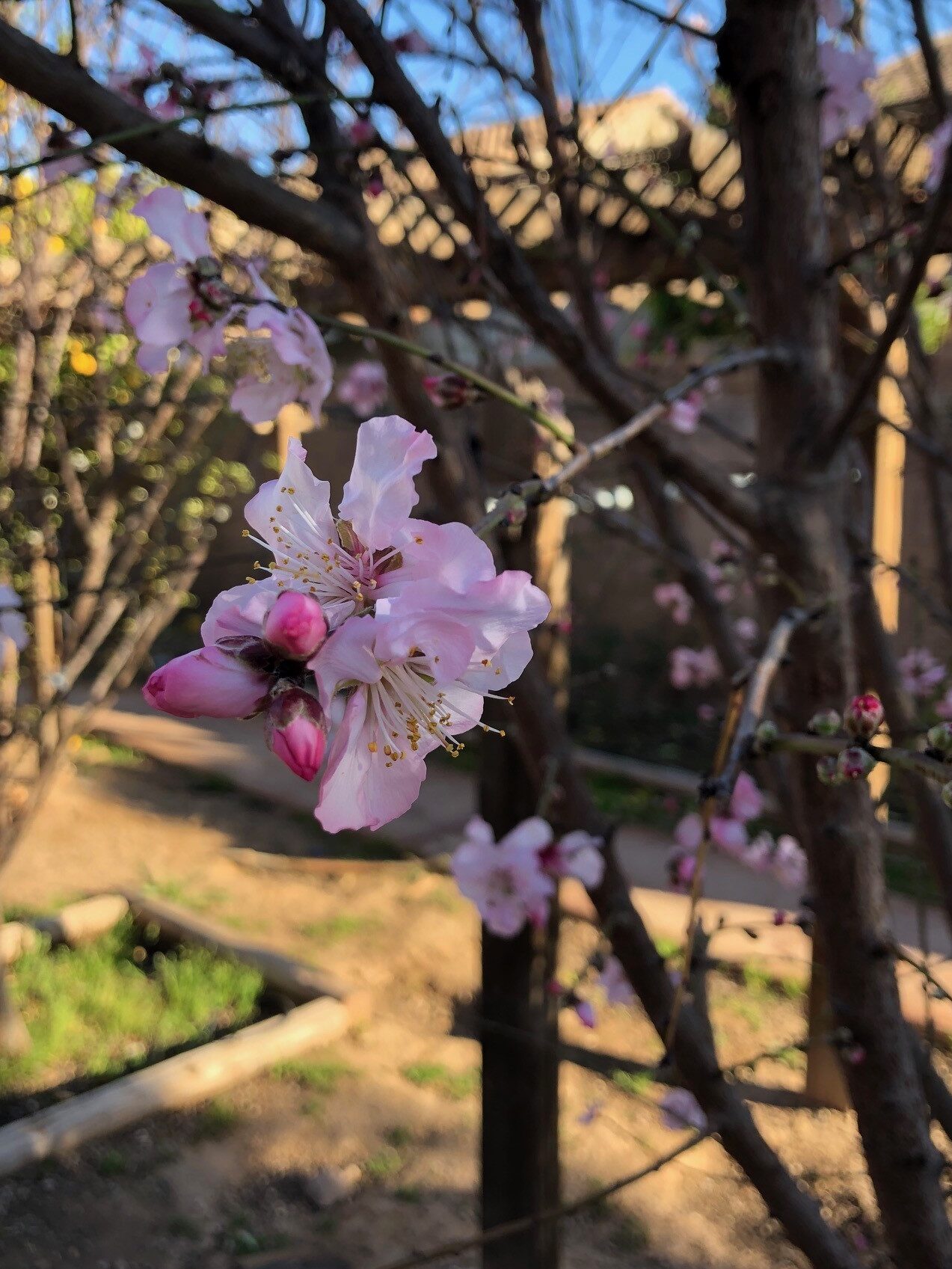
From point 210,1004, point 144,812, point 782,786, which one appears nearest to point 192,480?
point 144,812

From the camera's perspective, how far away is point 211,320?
3.57 ft

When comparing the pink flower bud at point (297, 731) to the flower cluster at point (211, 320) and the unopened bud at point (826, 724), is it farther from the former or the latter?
the flower cluster at point (211, 320)

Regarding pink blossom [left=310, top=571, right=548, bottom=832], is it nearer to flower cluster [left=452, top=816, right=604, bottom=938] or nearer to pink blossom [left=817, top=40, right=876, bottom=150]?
flower cluster [left=452, top=816, right=604, bottom=938]

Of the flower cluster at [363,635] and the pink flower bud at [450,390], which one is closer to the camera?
the flower cluster at [363,635]

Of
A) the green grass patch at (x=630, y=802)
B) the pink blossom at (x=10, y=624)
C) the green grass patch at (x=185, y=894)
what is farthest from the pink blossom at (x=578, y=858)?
the green grass patch at (x=630, y=802)

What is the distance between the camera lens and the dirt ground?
7.86 feet

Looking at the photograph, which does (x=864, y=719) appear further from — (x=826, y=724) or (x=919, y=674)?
(x=919, y=674)

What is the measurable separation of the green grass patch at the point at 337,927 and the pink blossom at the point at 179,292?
323 centimetres

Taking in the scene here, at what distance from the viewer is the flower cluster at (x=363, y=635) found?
1.78 ft

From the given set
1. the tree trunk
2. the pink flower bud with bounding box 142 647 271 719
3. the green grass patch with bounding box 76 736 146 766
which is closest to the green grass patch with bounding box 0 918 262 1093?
the tree trunk

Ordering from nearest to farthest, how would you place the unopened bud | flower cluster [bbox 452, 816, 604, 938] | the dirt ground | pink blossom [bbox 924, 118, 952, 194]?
the unopened bud, pink blossom [bbox 924, 118, 952, 194], flower cluster [bbox 452, 816, 604, 938], the dirt ground

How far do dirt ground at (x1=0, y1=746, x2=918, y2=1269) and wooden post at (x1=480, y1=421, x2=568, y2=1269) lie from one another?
1.06ft

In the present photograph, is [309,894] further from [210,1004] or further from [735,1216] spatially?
[735,1216]

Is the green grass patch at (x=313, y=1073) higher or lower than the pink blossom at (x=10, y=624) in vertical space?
lower
